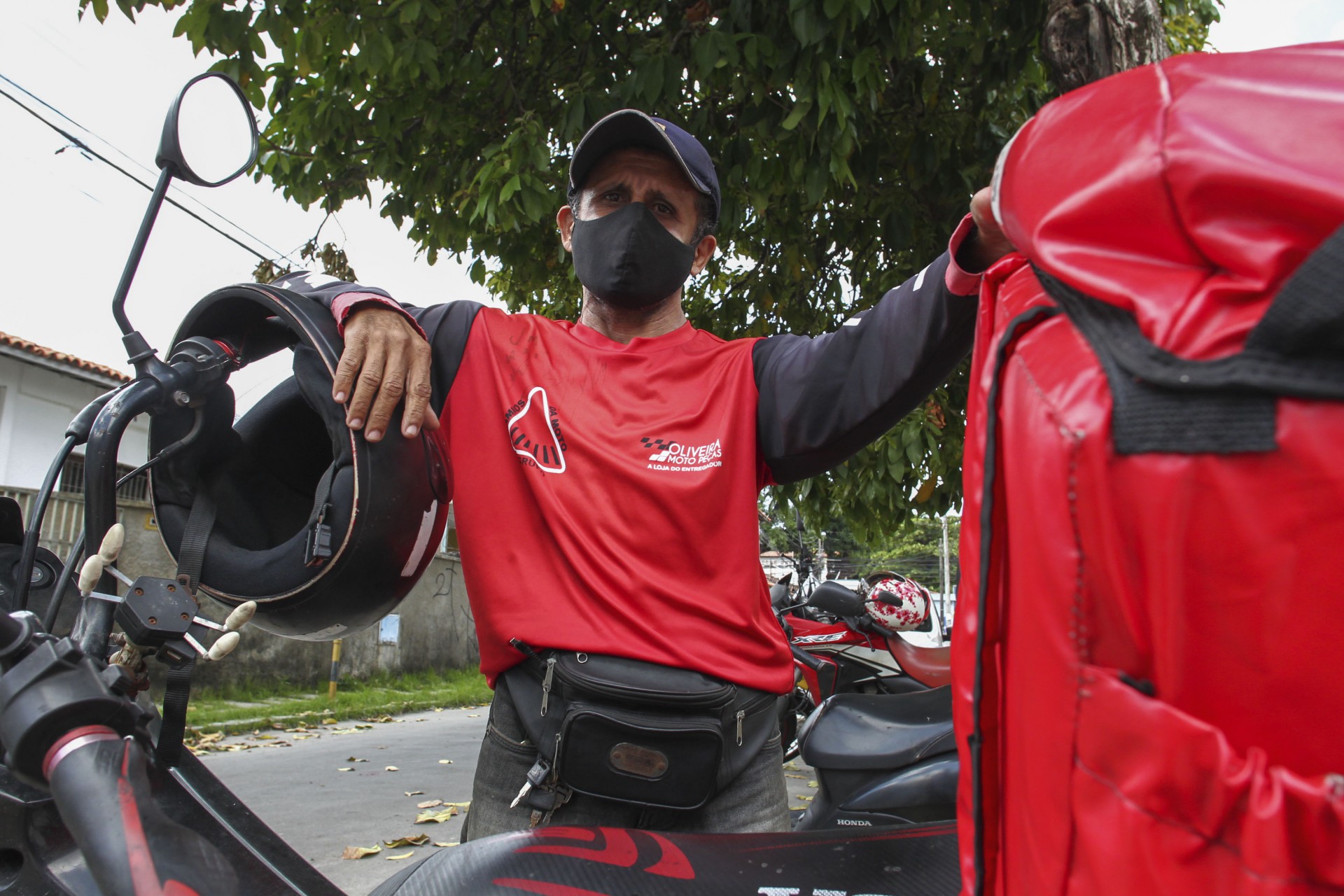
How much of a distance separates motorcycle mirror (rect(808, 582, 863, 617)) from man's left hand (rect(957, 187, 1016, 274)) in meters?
4.85

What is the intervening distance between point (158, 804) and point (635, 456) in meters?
0.84

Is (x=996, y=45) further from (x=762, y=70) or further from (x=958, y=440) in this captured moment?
(x=958, y=440)

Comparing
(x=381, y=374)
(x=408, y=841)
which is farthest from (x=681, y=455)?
(x=408, y=841)

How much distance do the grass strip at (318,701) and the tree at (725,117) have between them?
3942mm

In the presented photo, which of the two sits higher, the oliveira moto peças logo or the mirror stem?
the mirror stem

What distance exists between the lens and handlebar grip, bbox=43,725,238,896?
2.61ft

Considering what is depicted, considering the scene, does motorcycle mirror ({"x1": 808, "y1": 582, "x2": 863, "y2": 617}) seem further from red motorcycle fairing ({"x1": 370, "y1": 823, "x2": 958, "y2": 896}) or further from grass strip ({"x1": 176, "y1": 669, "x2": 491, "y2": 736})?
red motorcycle fairing ({"x1": 370, "y1": 823, "x2": 958, "y2": 896})

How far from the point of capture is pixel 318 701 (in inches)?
360

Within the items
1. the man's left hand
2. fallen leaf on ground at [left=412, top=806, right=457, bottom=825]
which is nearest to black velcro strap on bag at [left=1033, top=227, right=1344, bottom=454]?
the man's left hand

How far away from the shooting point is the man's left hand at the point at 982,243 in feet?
3.57

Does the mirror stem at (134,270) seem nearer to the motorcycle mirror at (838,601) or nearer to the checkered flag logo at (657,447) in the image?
the checkered flag logo at (657,447)

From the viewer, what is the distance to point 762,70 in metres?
3.80

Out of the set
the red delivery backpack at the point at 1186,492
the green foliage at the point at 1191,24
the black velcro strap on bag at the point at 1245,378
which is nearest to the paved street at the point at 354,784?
the red delivery backpack at the point at 1186,492

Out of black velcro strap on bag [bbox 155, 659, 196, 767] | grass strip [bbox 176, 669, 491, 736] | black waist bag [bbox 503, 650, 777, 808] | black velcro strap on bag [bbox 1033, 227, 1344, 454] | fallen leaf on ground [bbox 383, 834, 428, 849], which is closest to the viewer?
black velcro strap on bag [bbox 1033, 227, 1344, 454]
